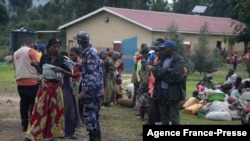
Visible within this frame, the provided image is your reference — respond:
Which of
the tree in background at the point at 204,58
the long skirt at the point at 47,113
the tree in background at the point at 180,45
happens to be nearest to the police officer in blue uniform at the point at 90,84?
the long skirt at the point at 47,113

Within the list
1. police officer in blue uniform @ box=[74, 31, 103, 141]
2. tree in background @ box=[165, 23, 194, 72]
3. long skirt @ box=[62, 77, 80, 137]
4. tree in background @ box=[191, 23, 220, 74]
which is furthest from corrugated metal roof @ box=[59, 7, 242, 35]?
police officer in blue uniform @ box=[74, 31, 103, 141]

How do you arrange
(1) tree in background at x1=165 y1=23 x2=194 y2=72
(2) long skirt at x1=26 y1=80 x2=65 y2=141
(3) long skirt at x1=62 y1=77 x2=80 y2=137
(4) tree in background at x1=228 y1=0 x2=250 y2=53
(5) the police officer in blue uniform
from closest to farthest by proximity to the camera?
(5) the police officer in blue uniform → (2) long skirt at x1=26 y1=80 x2=65 y2=141 → (3) long skirt at x1=62 y1=77 x2=80 y2=137 → (4) tree in background at x1=228 y1=0 x2=250 y2=53 → (1) tree in background at x1=165 y1=23 x2=194 y2=72

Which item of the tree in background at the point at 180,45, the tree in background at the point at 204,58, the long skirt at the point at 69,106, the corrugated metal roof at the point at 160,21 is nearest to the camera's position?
the long skirt at the point at 69,106

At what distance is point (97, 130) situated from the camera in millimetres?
8234

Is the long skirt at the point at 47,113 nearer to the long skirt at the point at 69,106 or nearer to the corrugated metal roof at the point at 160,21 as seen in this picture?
the long skirt at the point at 69,106

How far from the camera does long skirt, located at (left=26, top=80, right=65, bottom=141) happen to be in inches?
327

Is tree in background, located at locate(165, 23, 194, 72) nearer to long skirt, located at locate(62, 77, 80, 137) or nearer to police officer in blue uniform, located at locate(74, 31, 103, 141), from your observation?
long skirt, located at locate(62, 77, 80, 137)

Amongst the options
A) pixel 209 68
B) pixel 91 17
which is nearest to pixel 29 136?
pixel 209 68

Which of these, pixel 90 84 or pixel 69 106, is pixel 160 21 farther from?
pixel 90 84

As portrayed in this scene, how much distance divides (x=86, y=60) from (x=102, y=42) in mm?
28907

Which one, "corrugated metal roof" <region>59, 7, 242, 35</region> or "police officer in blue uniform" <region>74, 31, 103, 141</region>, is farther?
"corrugated metal roof" <region>59, 7, 242, 35</region>

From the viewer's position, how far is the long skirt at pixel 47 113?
8312 mm

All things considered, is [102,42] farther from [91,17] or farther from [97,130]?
[97,130]

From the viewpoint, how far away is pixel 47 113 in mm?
8344
